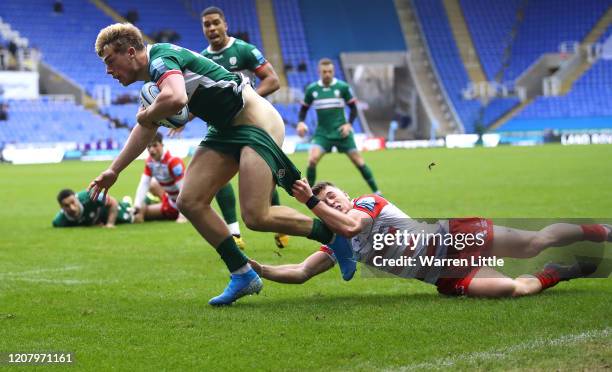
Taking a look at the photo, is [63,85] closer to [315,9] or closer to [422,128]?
[315,9]

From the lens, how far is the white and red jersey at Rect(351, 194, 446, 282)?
20.9 ft

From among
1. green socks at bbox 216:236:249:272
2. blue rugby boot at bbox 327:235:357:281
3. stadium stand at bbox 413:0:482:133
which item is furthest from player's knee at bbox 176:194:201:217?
stadium stand at bbox 413:0:482:133

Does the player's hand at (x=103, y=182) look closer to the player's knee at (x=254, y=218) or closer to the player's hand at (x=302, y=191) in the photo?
the player's knee at (x=254, y=218)

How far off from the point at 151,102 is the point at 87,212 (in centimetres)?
821

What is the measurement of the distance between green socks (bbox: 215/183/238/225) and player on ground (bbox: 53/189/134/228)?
403cm

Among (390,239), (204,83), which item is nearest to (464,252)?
(390,239)

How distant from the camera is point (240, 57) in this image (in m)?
9.67

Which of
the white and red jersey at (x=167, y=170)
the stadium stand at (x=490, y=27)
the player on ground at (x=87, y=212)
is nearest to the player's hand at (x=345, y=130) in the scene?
the white and red jersey at (x=167, y=170)

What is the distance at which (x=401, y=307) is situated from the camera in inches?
253

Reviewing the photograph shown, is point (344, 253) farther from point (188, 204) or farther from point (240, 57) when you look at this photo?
point (240, 57)

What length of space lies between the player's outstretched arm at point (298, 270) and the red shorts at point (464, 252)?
90 centimetres

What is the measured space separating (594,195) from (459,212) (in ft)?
10.5

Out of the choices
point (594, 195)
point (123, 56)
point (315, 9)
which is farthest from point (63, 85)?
point (123, 56)

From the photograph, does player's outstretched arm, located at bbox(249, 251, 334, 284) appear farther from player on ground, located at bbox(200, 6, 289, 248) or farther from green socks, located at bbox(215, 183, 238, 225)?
green socks, located at bbox(215, 183, 238, 225)
